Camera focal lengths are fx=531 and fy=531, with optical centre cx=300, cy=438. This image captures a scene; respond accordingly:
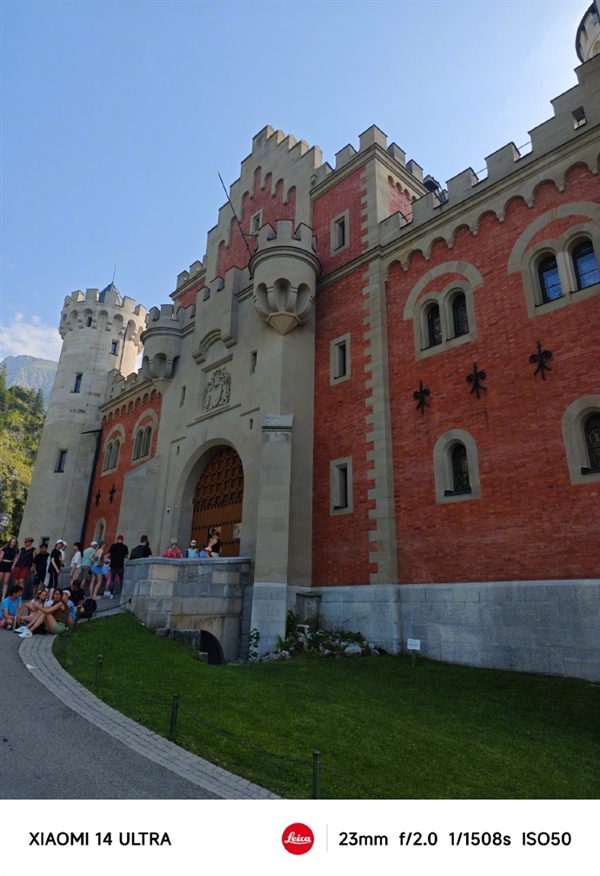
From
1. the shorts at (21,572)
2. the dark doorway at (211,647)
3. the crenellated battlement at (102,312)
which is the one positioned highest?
the crenellated battlement at (102,312)

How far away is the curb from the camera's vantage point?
5.57 metres

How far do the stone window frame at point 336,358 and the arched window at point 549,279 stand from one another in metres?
6.29

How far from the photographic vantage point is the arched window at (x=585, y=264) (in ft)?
41.6

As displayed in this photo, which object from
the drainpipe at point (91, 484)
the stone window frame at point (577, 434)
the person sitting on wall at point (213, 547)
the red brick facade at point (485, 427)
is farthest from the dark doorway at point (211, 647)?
the drainpipe at point (91, 484)

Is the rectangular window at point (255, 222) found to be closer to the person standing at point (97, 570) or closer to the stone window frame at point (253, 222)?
the stone window frame at point (253, 222)

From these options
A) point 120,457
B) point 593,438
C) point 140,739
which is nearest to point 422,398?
point 593,438

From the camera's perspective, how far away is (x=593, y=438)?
38.7 feet

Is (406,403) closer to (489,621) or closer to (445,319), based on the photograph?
(445,319)

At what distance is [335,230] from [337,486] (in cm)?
997

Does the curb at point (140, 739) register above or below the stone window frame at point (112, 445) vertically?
below

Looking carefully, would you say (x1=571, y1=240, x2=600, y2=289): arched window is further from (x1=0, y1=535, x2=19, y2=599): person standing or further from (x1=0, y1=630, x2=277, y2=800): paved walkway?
(x1=0, y1=535, x2=19, y2=599): person standing

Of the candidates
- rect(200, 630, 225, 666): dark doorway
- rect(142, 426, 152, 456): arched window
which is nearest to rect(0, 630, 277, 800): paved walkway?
rect(200, 630, 225, 666): dark doorway

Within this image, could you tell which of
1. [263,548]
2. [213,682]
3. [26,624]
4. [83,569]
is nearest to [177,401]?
[83,569]

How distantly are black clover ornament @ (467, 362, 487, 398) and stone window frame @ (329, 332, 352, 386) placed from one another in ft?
15.0
